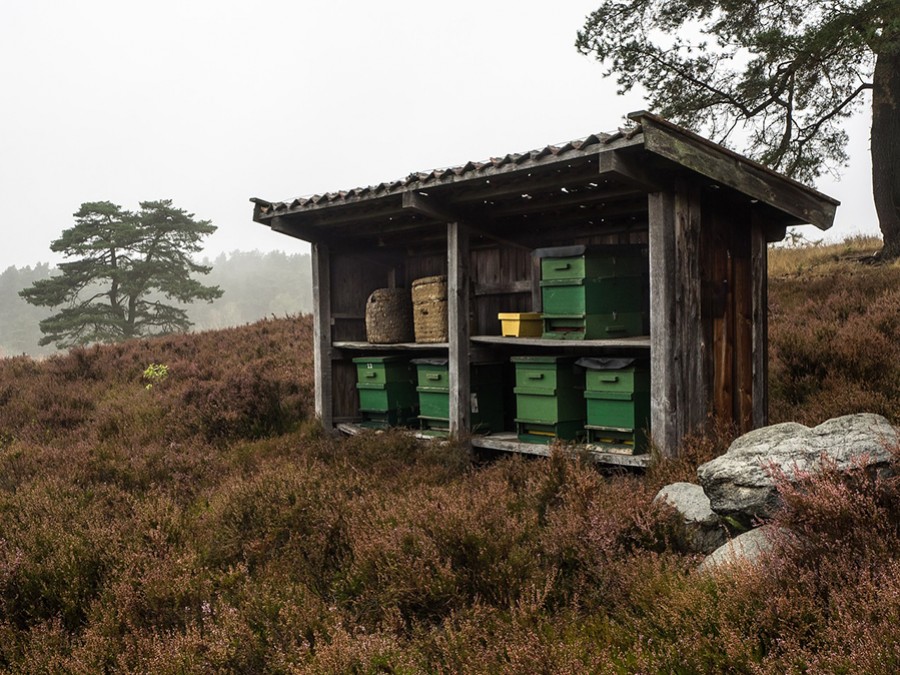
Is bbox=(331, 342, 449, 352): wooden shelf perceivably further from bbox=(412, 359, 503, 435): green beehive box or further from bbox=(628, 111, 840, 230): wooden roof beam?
bbox=(628, 111, 840, 230): wooden roof beam

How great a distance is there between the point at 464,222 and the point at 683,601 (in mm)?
5466

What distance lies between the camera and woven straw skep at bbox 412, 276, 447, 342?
842cm

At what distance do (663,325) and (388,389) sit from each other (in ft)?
12.7

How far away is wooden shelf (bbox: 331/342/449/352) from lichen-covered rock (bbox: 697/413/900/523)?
4.10 meters

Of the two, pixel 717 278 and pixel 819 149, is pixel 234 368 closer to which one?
pixel 717 278

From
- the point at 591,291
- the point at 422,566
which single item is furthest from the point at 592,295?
the point at 422,566

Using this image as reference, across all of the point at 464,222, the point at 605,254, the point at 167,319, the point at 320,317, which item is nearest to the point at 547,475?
the point at 605,254

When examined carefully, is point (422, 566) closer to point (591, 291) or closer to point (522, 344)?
point (591, 291)

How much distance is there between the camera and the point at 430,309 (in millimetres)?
8547

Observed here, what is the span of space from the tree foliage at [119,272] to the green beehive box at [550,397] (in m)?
28.3

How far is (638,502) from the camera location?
4.68 metres

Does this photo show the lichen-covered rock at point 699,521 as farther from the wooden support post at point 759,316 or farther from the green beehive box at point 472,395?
the green beehive box at point 472,395

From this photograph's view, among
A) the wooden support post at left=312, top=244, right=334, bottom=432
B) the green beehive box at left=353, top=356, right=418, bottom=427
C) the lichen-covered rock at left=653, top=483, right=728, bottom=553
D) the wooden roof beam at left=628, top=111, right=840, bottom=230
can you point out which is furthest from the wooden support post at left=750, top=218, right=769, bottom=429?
the wooden support post at left=312, top=244, right=334, bottom=432

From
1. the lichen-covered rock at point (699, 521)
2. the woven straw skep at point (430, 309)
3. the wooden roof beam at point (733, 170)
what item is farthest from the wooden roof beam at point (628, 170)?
the woven straw skep at point (430, 309)
